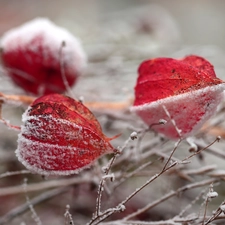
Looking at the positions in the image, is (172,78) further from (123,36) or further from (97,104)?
(123,36)

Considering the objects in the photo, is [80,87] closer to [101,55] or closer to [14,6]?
[101,55]

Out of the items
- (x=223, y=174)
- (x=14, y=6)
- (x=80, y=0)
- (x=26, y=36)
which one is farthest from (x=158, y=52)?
(x=80, y=0)

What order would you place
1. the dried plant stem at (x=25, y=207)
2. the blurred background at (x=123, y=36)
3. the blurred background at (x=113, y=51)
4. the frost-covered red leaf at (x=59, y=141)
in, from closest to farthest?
the frost-covered red leaf at (x=59, y=141)
the dried plant stem at (x=25, y=207)
the blurred background at (x=113, y=51)
the blurred background at (x=123, y=36)

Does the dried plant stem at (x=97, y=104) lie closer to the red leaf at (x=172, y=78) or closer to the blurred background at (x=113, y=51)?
the blurred background at (x=113, y=51)

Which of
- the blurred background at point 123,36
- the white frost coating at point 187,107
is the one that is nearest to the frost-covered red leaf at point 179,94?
the white frost coating at point 187,107

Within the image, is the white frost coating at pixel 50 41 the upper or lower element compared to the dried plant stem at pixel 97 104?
upper

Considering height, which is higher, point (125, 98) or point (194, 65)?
point (194, 65)
